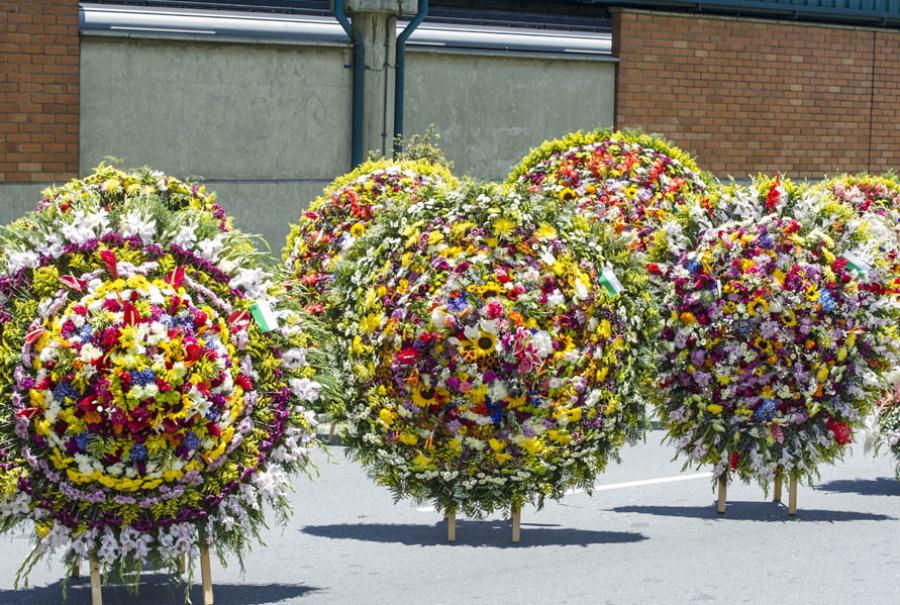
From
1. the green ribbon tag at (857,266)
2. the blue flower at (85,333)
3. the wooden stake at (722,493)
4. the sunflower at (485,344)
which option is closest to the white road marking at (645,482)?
the wooden stake at (722,493)

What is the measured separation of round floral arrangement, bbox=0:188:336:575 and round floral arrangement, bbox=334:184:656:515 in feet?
3.50

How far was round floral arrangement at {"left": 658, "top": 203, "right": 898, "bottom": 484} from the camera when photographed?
9578mm

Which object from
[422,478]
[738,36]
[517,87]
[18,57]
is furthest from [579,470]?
[738,36]

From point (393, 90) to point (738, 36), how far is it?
5794 millimetres

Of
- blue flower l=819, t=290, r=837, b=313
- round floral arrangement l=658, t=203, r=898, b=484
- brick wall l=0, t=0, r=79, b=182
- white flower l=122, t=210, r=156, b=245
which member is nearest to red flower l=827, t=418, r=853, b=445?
round floral arrangement l=658, t=203, r=898, b=484

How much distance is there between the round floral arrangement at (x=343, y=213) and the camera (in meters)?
12.0

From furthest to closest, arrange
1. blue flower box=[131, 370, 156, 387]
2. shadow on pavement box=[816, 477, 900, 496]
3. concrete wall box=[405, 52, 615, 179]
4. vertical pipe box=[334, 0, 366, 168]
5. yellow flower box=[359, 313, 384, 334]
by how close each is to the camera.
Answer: concrete wall box=[405, 52, 615, 179]
vertical pipe box=[334, 0, 366, 168]
shadow on pavement box=[816, 477, 900, 496]
yellow flower box=[359, 313, 384, 334]
blue flower box=[131, 370, 156, 387]

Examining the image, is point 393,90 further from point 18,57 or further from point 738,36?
point 738,36

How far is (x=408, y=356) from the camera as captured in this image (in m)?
8.64

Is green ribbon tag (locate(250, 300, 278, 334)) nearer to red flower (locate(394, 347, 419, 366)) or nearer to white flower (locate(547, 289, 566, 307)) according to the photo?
red flower (locate(394, 347, 419, 366))

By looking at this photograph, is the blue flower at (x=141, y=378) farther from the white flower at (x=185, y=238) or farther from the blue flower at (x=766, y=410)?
the blue flower at (x=766, y=410)

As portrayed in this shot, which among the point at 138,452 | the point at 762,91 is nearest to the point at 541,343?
the point at 138,452

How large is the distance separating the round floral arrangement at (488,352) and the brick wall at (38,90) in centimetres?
890

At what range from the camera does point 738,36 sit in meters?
22.5
